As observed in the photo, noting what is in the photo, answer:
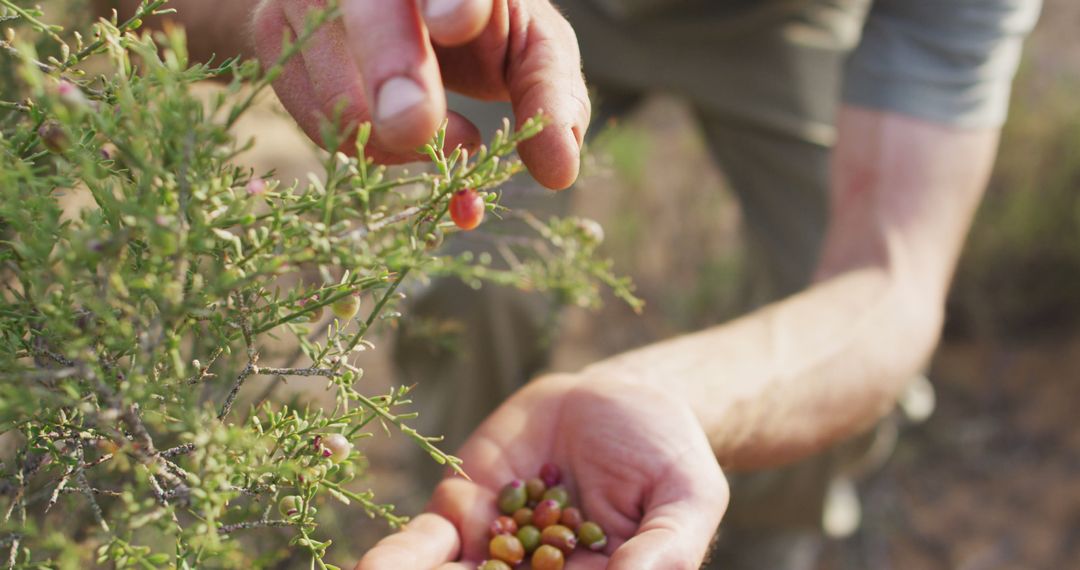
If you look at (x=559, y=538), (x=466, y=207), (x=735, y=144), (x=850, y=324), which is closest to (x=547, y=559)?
(x=559, y=538)

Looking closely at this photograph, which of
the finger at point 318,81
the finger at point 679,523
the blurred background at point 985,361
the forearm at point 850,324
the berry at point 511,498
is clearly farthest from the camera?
the blurred background at point 985,361

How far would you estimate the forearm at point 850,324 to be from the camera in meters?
1.64

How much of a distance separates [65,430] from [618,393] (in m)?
0.76

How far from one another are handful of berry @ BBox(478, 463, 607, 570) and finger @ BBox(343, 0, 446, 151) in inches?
23.1

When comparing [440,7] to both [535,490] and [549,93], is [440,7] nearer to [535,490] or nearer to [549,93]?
[549,93]

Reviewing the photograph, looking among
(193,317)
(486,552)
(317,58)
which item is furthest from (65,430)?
(486,552)

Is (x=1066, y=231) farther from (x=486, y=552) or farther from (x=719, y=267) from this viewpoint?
(x=486, y=552)

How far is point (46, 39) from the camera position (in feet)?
3.90

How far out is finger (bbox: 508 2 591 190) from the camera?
2.80 feet

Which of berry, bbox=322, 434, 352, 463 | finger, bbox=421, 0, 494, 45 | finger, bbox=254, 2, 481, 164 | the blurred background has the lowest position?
the blurred background

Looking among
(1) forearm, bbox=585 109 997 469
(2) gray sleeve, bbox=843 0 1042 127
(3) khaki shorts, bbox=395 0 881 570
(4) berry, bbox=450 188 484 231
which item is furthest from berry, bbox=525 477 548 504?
(2) gray sleeve, bbox=843 0 1042 127

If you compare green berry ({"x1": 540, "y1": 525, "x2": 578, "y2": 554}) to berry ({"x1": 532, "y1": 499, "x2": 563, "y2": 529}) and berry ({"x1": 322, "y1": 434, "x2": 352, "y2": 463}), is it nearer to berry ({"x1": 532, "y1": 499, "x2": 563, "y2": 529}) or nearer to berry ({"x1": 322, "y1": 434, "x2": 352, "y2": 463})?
berry ({"x1": 532, "y1": 499, "x2": 563, "y2": 529})

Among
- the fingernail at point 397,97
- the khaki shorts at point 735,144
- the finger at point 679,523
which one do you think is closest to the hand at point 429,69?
the fingernail at point 397,97

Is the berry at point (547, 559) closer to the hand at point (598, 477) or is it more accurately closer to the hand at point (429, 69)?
the hand at point (598, 477)
